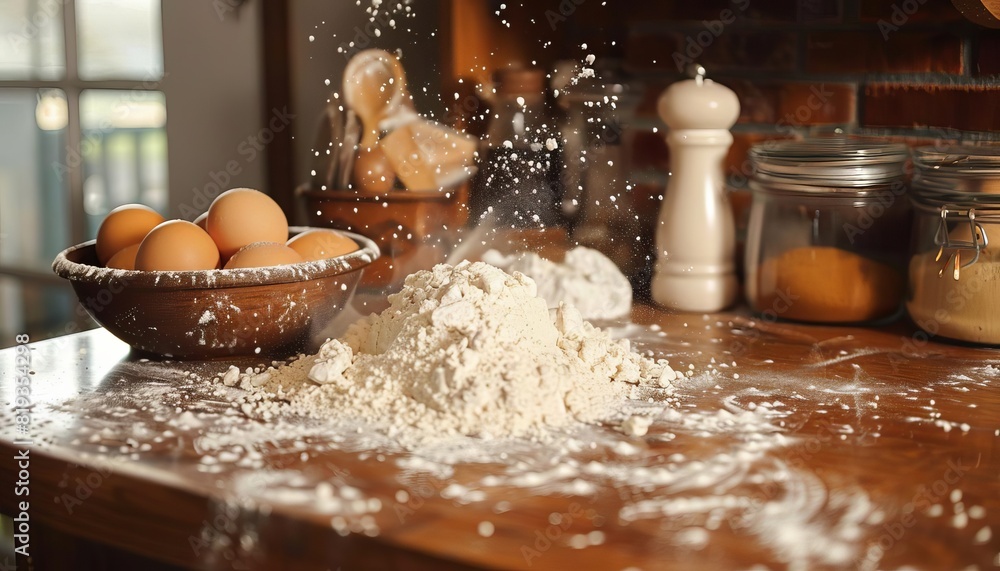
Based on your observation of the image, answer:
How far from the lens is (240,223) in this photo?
914 millimetres

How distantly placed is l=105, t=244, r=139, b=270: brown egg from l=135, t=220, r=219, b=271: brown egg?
0.03 metres

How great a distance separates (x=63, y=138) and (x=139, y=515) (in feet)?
4.63

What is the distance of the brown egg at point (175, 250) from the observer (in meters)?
0.84

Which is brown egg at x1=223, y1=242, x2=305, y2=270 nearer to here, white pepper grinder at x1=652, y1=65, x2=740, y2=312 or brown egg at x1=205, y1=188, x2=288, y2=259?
brown egg at x1=205, y1=188, x2=288, y2=259

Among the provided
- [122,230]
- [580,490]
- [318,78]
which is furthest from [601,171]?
[580,490]

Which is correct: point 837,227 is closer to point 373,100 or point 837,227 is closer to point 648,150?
point 648,150

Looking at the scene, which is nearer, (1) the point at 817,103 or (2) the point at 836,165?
(2) the point at 836,165

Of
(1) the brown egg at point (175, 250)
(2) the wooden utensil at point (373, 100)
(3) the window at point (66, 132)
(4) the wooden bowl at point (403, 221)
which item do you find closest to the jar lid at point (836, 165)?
(4) the wooden bowl at point (403, 221)

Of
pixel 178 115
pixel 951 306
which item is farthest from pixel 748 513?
pixel 178 115

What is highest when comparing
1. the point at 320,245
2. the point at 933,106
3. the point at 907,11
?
the point at 907,11

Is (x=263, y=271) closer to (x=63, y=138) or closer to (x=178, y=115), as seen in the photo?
(x=178, y=115)

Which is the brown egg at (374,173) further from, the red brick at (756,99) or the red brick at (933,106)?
the red brick at (933,106)

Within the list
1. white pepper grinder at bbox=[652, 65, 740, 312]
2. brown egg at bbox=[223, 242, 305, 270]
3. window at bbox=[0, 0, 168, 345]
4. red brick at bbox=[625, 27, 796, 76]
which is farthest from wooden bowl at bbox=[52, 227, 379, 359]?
window at bbox=[0, 0, 168, 345]

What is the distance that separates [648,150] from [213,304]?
668 millimetres
